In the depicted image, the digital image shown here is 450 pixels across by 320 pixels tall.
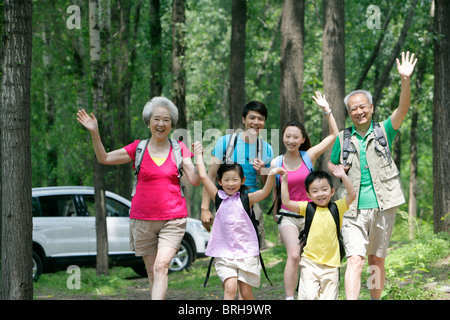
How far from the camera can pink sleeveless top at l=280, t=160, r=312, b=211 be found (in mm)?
6371

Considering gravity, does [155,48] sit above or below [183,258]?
above

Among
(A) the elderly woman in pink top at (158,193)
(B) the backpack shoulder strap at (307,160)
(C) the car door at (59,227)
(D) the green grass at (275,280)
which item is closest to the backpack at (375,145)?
(B) the backpack shoulder strap at (307,160)

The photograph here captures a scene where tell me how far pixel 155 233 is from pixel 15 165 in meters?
1.64

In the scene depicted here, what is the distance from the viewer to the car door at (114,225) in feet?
44.6

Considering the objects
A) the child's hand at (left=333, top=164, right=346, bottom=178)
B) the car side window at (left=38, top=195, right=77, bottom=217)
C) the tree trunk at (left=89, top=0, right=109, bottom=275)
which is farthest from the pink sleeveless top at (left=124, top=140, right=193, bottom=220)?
the car side window at (left=38, top=195, right=77, bottom=217)

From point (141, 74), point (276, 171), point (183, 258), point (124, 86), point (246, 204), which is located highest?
point (141, 74)

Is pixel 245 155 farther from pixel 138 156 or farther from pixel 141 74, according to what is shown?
pixel 141 74

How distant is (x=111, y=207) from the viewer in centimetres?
1424

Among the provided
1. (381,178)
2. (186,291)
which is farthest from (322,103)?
(186,291)

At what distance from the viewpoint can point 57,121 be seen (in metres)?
24.5

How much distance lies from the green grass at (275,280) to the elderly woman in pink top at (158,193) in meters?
2.96
